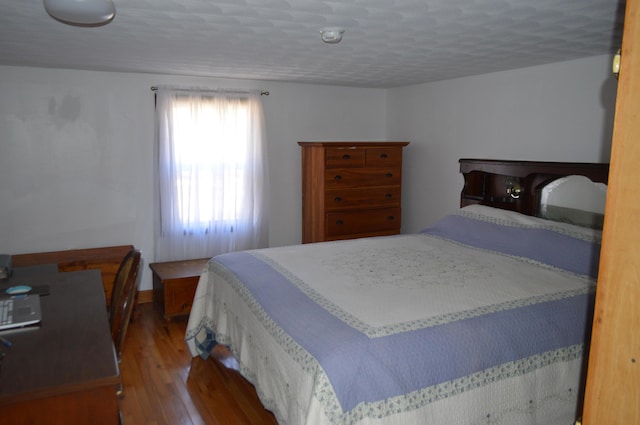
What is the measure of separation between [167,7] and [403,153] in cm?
337

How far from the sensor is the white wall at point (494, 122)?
3.17 metres

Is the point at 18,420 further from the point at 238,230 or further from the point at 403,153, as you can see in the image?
the point at 403,153

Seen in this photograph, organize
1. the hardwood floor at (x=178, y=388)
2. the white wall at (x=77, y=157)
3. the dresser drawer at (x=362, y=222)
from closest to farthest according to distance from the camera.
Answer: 1. the hardwood floor at (x=178, y=388)
2. the white wall at (x=77, y=157)
3. the dresser drawer at (x=362, y=222)

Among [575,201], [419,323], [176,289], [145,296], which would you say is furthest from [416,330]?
[145,296]

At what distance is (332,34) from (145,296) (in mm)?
3053

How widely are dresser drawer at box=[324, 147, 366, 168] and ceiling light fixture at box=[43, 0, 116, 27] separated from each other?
110 inches

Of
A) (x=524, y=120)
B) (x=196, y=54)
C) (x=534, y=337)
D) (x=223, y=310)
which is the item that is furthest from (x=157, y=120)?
(x=534, y=337)

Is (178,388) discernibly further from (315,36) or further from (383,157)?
(383,157)

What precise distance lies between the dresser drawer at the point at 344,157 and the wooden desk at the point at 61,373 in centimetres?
288

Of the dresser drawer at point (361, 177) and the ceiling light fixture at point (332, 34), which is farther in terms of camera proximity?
the dresser drawer at point (361, 177)

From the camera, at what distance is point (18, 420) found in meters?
1.33

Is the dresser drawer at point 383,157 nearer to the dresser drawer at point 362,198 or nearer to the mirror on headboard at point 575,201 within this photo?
the dresser drawer at point 362,198

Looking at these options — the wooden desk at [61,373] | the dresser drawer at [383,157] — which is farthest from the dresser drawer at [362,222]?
the wooden desk at [61,373]

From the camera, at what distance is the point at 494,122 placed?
392 cm
